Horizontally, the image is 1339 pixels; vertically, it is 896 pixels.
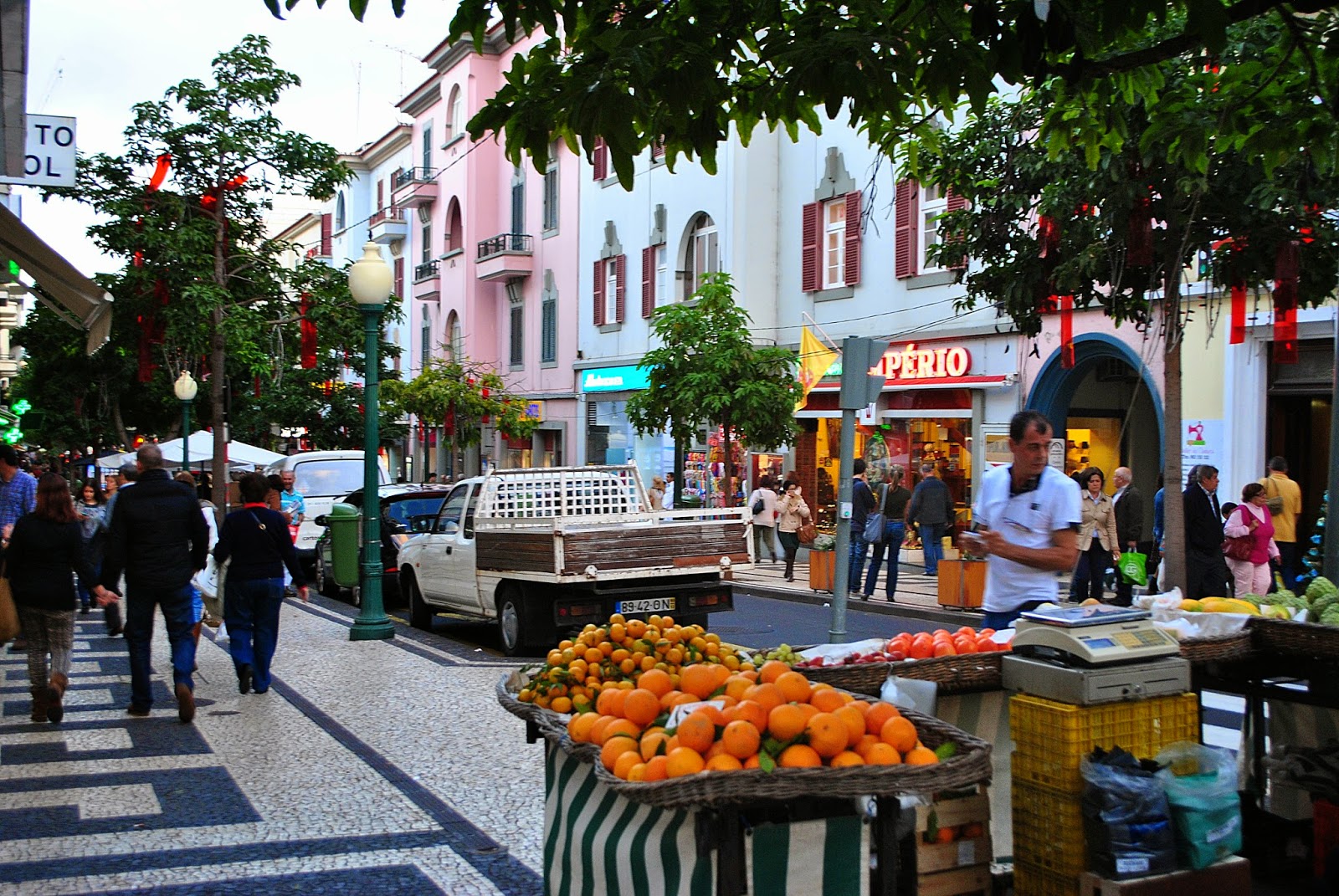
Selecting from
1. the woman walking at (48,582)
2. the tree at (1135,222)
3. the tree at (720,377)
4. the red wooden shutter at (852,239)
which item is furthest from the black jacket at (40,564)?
the red wooden shutter at (852,239)

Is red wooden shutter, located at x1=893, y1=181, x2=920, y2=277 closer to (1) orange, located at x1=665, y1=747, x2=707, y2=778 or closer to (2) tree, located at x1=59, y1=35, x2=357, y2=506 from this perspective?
(2) tree, located at x1=59, y1=35, x2=357, y2=506

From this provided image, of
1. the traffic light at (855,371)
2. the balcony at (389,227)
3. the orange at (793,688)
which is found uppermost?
the balcony at (389,227)

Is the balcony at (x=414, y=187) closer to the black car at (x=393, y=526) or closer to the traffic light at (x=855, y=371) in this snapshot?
the black car at (x=393, y=526)

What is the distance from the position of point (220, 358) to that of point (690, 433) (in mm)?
8476

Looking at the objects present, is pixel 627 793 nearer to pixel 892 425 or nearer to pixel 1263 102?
pixel 1263 102

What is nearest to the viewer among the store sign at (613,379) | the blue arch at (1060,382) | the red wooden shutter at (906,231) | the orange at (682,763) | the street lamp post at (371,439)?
the orange at (682,763)

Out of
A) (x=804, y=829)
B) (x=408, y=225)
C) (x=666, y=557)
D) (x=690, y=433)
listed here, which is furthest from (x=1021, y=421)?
(x=408, y=225)

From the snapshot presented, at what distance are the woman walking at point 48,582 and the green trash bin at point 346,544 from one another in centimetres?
920

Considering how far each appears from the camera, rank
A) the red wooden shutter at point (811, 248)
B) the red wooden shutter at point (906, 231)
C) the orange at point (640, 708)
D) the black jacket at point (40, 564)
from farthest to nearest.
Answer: the red wooden shutter at point (811, 248)
the red wooden shutter at point (906, 231)
the black jacket at point (40, 564)
the orange at point (640, 708)

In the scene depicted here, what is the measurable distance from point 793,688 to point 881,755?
0.37 m

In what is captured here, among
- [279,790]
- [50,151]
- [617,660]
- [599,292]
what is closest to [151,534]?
[279,790]

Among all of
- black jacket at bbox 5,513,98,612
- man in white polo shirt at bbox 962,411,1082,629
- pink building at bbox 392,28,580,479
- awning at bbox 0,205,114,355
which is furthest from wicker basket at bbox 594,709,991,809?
pink building at bbox 392,28,580,479

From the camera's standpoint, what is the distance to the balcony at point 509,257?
134 feet

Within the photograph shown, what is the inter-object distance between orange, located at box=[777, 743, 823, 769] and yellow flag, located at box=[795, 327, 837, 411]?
854 inches
